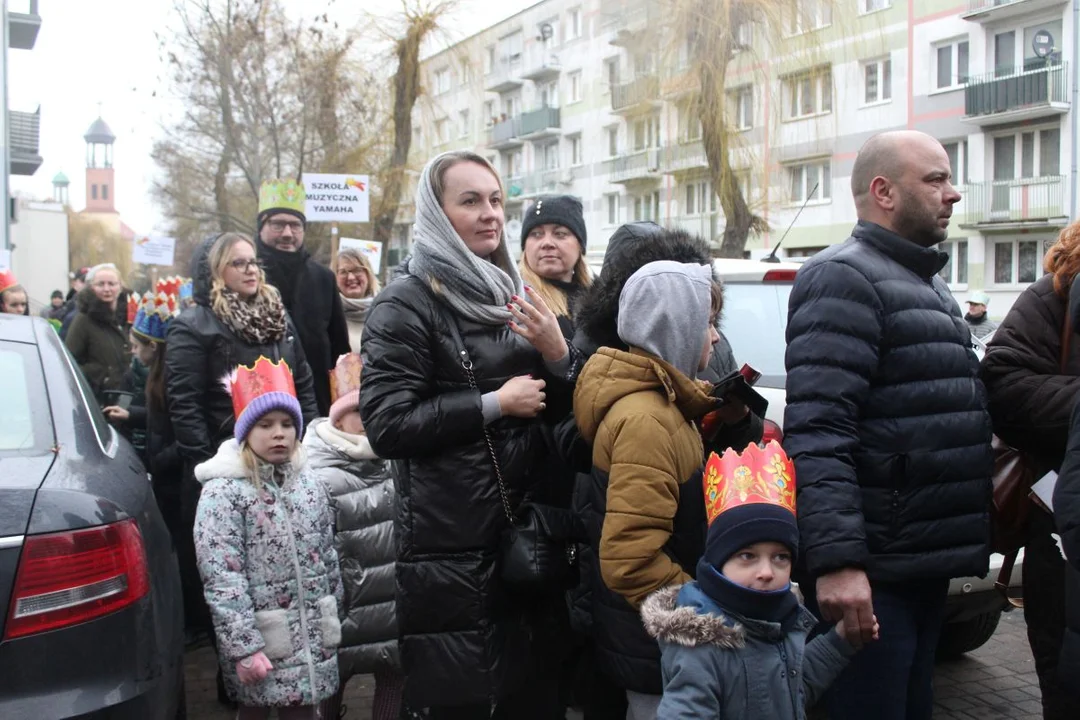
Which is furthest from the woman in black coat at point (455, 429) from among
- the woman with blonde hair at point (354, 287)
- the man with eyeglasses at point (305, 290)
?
the woman with blonde hair at point (354, 287)

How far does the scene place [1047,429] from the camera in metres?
2.89

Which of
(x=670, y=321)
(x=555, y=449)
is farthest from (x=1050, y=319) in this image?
(x=555, y=449)

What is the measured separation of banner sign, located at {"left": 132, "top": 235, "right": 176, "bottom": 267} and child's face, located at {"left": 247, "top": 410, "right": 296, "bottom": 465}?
13661mm

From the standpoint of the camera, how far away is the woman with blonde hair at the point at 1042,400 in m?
2.91

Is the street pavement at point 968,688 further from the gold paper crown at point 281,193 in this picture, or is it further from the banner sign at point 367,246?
the banner sign at point 367,246

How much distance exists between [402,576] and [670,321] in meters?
0.99

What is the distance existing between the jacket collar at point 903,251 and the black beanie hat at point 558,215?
5.50 feet

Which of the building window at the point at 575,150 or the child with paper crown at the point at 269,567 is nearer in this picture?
the child with paper crown at the point at 269,567

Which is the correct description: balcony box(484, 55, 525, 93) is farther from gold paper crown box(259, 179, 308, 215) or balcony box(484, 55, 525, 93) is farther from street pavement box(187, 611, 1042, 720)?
street pavement box(187, 611, 1042, 720)

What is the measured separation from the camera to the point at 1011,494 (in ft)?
9.69

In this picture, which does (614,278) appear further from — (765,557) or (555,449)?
(765,557)

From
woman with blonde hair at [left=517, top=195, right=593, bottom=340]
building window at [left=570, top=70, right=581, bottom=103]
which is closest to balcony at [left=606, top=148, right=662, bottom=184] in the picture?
building window at [left=570, top=70, right=581, bottom=103]

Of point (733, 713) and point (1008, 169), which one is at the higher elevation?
point (1008, 169)

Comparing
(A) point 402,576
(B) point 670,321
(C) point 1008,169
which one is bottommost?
(A) point 402,576
